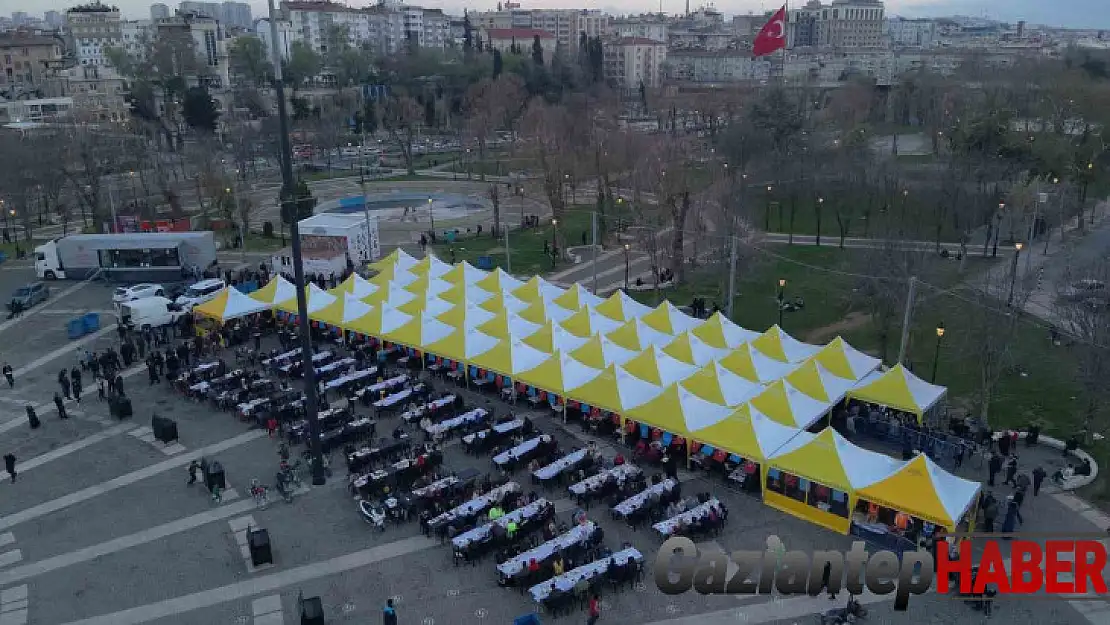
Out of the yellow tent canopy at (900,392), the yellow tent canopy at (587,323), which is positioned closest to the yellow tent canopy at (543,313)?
the yellow tent canopy at (587,323)

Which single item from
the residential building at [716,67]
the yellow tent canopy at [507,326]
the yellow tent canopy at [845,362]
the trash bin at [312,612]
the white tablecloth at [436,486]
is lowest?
the trash bin at [312,612]

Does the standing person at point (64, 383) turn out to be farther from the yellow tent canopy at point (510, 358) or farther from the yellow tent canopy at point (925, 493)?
the yellow tent canopy at point (925, 493)

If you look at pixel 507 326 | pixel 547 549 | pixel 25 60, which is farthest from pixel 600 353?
pixel 25 60

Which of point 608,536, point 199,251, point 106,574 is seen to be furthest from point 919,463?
point 199,251

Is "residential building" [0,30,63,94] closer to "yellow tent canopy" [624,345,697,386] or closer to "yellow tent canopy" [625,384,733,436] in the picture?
"yellow tent canopy" [624,345,697,386]

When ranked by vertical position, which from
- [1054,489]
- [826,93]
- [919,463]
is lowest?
[1054,489]

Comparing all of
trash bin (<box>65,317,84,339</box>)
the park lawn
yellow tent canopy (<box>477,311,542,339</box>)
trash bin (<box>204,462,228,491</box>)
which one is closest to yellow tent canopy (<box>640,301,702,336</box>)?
yellow tent canopy (<box>477,311,542,339</box>)

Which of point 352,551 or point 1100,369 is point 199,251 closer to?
point 352,551
